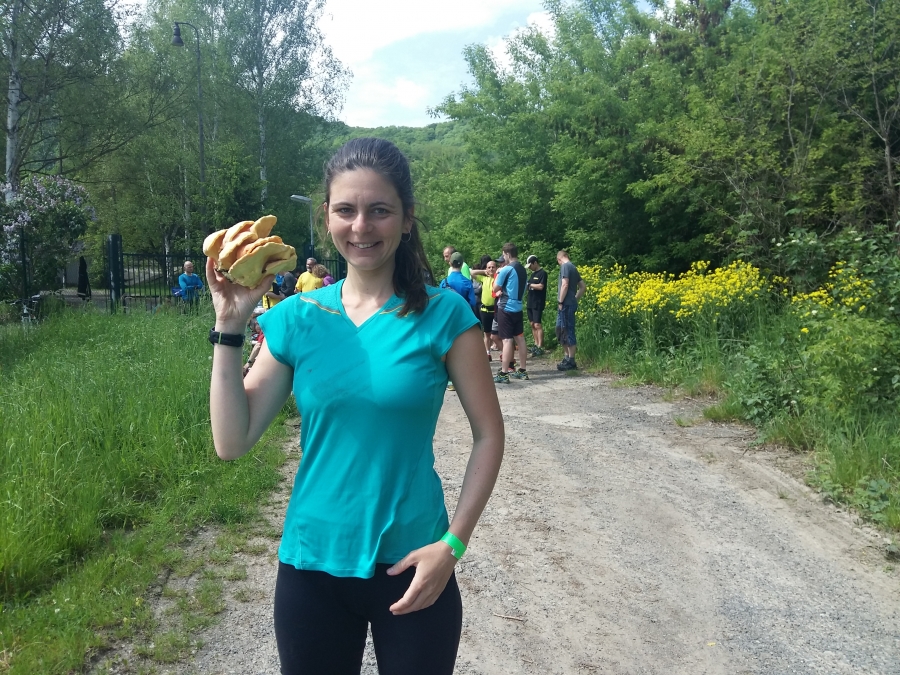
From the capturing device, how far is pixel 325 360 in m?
1.74

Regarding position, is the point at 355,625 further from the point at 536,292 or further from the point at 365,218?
the point at 536,292

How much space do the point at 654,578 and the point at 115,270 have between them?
46.3 feet

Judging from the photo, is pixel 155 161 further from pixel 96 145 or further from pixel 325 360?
pixel 325 360

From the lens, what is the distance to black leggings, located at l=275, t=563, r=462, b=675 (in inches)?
66.1

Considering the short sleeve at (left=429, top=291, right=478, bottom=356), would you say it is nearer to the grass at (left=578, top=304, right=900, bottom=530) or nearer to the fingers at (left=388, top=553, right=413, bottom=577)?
the fingers at (left=388, top=553, right=413, bottom=577)

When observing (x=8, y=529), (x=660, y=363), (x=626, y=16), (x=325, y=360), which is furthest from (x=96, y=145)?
(x=325, y=360)

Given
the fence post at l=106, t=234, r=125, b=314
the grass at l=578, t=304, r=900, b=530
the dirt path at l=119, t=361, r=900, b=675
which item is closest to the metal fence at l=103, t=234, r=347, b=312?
the fence post at l=106, t=234, r=125, b=314

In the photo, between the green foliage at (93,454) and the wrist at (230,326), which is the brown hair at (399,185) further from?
the green foliage at (93,454)

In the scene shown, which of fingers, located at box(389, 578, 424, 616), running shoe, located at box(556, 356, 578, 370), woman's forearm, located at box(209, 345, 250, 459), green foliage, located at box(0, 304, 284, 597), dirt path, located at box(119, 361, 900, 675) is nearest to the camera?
fingers, located at box(389, 578, 424, 616)

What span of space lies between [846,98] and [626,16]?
916 centimetres

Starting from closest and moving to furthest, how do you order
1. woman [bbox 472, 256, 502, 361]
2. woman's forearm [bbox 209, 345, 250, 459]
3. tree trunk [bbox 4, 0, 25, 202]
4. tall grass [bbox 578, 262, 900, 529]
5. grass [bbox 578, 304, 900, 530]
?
woman's forearm [bbox 209, 345, 250, 459] < grass [bbox 578, 304, 900, 530] < tall grass [bbox 578, 262, 900, 529] < woman [bbox 472, 256, 502, 361] < tree trunk [bbox 4, 0, 25, 202]

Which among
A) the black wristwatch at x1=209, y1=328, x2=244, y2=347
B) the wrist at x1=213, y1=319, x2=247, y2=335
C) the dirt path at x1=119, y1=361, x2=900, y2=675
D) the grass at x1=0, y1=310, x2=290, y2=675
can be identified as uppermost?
the wrist at x1=213, y1=319, x2=247, y2=335

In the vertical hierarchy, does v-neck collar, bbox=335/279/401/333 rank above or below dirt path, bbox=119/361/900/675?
above

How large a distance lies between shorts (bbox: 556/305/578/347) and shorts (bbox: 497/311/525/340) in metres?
1.05
